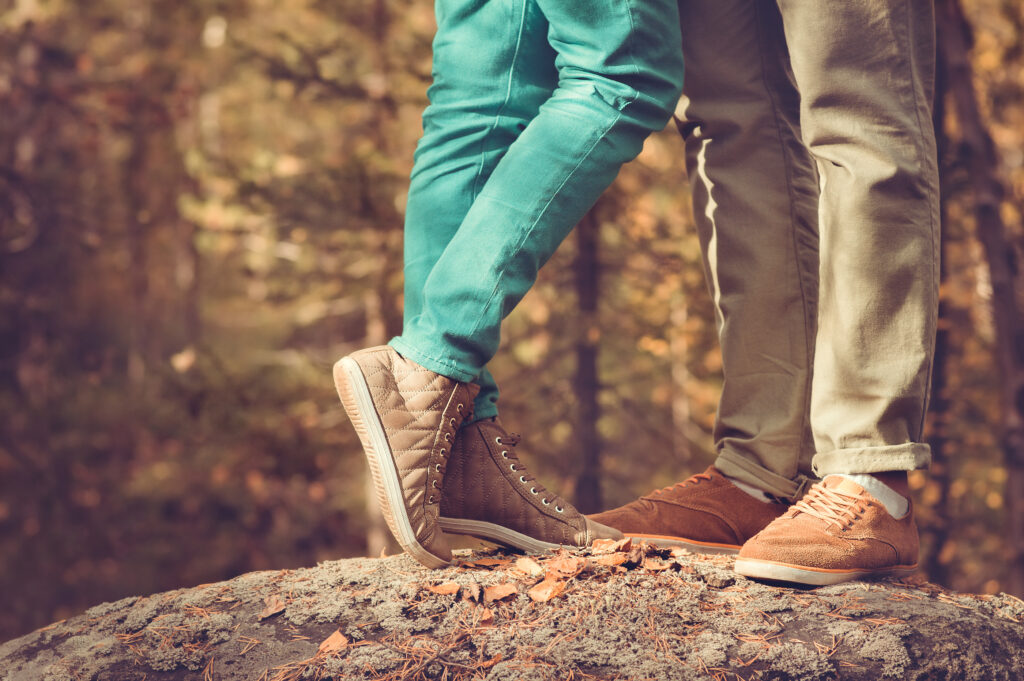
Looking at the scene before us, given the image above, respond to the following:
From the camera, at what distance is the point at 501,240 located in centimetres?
173

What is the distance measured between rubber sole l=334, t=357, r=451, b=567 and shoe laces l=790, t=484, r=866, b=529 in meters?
0.90

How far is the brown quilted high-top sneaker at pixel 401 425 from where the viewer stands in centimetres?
170

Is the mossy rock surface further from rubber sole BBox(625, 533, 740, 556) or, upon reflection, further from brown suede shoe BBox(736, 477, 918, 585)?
rubber sole BBox(625, 533, 740, 556)

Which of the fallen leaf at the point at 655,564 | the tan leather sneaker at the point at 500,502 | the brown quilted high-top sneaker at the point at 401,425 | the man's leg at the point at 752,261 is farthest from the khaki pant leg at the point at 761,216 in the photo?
the brown quilted high-top sneaker at the point at 401,425

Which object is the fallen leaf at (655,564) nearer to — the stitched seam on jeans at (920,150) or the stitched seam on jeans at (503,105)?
the stitched seam on jeans at (920,150)

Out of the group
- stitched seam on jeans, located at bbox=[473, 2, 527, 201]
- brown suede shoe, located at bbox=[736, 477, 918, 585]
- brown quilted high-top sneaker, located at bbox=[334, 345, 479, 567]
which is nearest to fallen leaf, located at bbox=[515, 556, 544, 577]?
brown quilted high-top sneaker, located at bbox=[334, 345, 479, 567]

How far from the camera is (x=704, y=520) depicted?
2197 mm

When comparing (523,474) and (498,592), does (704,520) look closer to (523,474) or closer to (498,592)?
(523,474)

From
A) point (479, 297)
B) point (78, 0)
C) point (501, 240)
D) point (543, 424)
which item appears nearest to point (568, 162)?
point (501, 240)

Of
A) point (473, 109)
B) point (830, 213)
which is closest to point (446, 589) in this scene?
point (473, 109)

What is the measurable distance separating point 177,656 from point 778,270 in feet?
5.50

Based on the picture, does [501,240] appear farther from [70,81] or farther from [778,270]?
[70,81]

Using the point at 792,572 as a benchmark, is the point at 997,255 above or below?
above

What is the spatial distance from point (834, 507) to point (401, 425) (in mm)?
972
